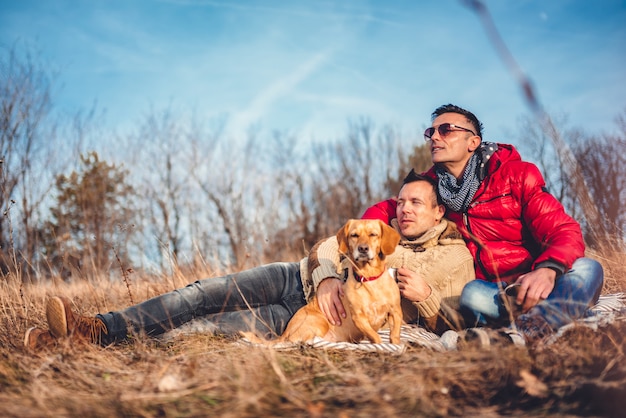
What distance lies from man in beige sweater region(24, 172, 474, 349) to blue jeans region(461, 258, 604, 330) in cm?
22

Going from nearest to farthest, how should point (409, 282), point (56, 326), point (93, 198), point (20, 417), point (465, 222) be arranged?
1. point (20, 417)
2. point (56, 326)
3. point (409, 282)
4. point (465, 222)
5. point (93, 198)

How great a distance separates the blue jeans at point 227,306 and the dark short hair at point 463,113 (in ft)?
6.25

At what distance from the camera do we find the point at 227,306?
3.46 m

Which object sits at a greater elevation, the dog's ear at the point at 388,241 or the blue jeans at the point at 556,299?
the dog's ear at the point at 388,241

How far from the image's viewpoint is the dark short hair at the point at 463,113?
3.76m

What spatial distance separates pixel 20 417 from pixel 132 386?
43cm

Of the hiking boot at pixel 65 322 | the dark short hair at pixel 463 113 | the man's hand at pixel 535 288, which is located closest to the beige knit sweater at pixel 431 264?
the man's hand at pixel 535 288

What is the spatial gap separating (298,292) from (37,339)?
189cm

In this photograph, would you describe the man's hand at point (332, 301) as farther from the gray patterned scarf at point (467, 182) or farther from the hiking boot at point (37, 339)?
the hiking boot at point (37, 339)

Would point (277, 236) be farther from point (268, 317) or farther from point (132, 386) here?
point (132, 386)

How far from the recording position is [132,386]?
1.91 metres

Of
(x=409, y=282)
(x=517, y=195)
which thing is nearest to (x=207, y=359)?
(x=409, y=282)

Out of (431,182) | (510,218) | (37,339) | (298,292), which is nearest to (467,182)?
(431,182)

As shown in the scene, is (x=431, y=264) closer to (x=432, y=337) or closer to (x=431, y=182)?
(x=432, y=337)
